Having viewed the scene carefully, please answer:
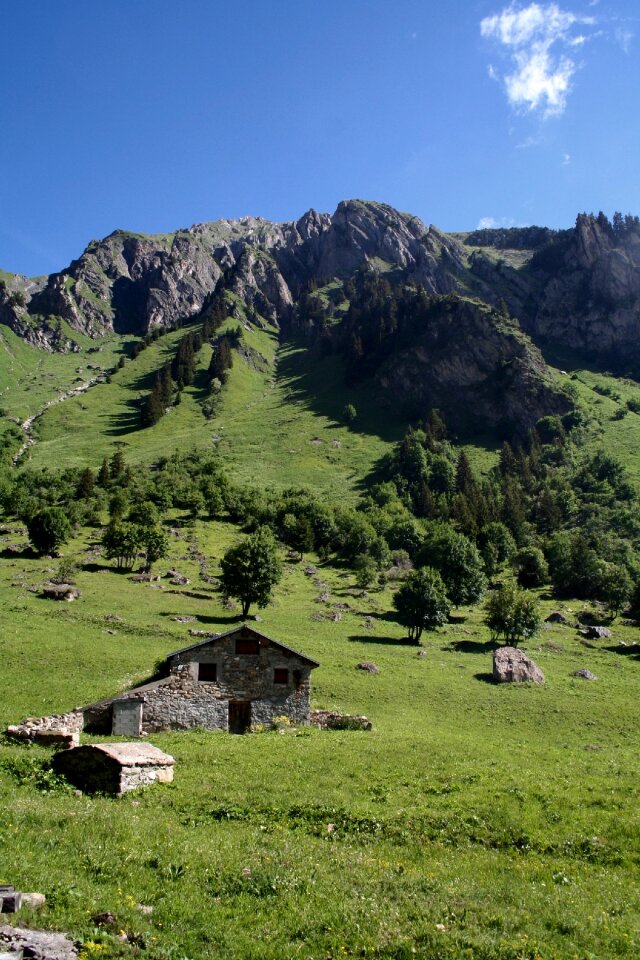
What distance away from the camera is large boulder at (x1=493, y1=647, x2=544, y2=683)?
173 ft

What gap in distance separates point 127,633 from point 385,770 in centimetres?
4074

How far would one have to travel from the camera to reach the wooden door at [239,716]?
114 feet

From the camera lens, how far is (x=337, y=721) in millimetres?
34500

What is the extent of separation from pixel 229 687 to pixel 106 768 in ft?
59.5

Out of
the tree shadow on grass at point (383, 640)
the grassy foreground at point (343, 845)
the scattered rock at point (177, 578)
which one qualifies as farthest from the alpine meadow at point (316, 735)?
the scattered rock at point (177, 578)

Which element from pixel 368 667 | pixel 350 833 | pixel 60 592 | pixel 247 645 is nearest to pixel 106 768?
pixel 350 833

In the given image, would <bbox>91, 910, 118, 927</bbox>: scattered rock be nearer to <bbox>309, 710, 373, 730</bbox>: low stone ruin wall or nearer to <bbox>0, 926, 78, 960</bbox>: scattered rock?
<bbox>0, 926, 78, 960</bbox>: scattered rock

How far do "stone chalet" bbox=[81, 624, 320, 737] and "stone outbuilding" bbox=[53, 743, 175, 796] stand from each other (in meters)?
14.5

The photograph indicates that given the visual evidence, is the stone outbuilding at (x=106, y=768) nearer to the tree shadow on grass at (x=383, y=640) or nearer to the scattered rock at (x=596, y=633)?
the tree shadow on grass at (x=383, y=640)

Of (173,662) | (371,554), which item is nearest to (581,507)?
(371,554)

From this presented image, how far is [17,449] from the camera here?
17012 cm

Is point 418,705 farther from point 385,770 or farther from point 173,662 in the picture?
point 385,770

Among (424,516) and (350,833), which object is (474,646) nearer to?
(350,833)

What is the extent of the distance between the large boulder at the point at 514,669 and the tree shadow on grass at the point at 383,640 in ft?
39.0
